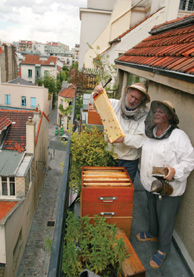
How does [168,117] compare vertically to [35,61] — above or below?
below

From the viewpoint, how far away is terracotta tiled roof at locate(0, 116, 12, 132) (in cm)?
1312

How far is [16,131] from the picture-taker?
560 inches

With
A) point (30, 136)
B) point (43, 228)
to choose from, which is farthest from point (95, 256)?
point (43, 228)

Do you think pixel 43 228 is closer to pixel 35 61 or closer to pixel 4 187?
pixel 4 187

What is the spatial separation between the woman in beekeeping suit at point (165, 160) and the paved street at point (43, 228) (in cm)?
631

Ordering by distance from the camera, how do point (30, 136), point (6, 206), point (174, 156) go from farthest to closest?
point (30, 136) → point (6, 206) → point (174, 156)

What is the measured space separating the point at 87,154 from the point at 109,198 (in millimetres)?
979

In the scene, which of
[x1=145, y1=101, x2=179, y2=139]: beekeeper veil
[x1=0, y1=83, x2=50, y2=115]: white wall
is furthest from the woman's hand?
[x1=0, y1=83, x2=50, y2=115]: white wall

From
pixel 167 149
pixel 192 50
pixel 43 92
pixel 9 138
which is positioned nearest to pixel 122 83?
pixel 192 50

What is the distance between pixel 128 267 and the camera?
238 centimetres

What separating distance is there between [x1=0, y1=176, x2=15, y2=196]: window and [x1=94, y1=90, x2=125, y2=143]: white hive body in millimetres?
9442

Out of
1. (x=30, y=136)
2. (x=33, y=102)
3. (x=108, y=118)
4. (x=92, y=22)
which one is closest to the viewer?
(x=108, y=118)

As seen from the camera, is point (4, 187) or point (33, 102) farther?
point (33, 102)

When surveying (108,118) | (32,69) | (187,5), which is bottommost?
(108,118)
